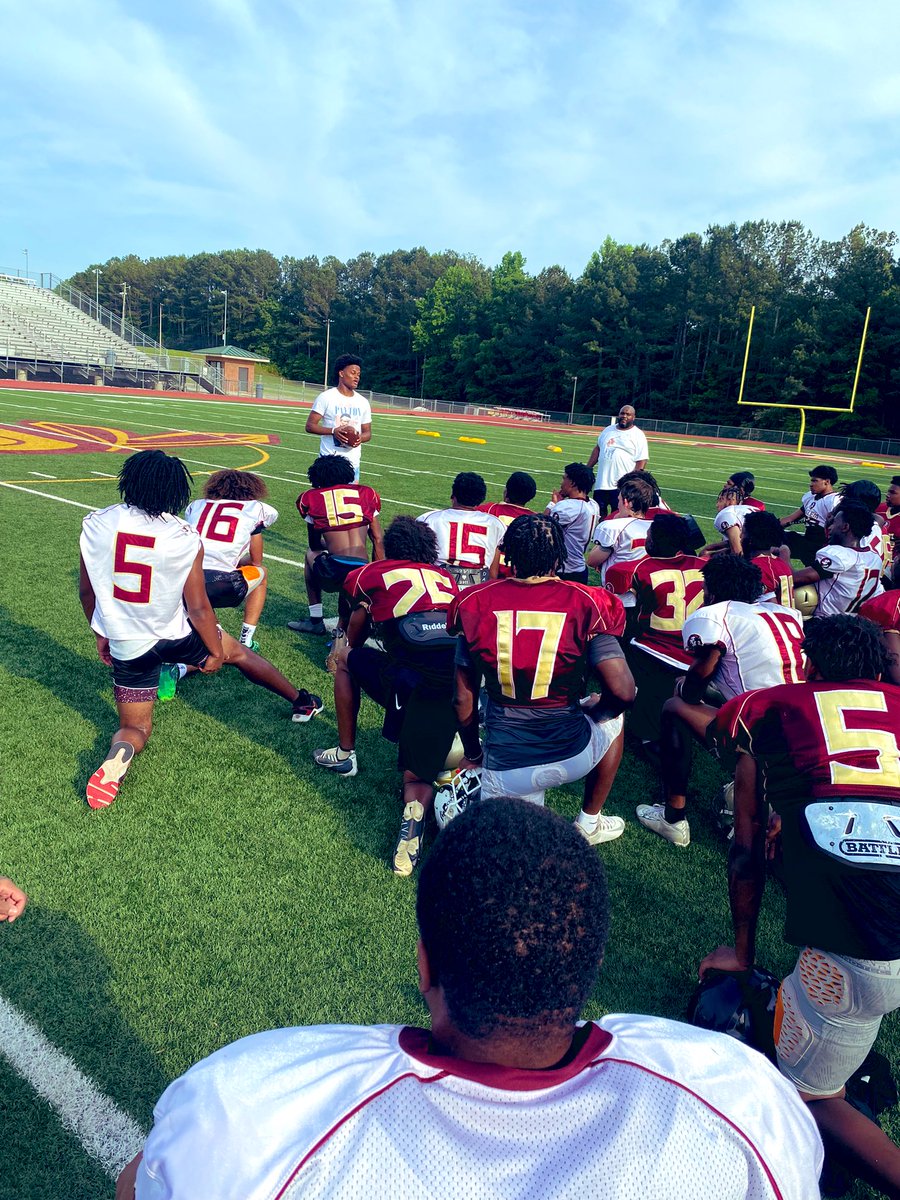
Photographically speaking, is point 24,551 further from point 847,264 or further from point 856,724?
point 847,264

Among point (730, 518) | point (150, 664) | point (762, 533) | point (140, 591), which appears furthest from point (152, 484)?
point (730, 518)

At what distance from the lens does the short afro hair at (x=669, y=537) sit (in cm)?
510

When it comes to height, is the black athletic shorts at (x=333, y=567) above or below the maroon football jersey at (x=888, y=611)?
below

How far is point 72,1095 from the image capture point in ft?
8.33

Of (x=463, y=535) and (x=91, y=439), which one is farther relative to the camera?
(x=91, y=439)

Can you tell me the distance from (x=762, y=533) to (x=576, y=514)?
6.04ft

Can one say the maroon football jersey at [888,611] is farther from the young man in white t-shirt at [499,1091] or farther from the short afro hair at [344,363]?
the short afro hair at [344,363]

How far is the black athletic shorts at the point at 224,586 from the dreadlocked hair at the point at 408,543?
6.49ft

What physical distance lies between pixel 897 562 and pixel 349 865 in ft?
18.4

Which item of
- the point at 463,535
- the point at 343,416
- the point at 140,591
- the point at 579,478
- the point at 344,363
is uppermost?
the point at 344,363

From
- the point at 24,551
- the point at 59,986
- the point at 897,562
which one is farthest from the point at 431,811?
the point at 24,551

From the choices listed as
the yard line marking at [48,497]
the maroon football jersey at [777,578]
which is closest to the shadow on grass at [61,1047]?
the maroon football jersey at [777,578]

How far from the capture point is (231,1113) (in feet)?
3.53

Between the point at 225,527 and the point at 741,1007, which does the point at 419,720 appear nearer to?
the point at 741,1007
